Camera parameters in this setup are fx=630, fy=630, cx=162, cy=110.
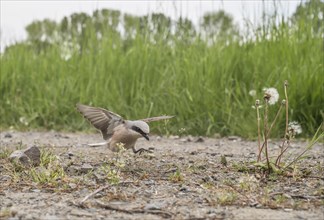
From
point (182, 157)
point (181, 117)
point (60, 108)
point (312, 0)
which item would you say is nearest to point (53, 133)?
point (60, 108)

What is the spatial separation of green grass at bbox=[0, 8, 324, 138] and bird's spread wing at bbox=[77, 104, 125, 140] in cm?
281

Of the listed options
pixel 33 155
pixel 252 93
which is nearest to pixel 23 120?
pixel 252 93

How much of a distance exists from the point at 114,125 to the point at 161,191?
1312mm

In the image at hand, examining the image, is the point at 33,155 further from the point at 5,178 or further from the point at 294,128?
the point at 294,128

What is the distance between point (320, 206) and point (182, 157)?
2060mm

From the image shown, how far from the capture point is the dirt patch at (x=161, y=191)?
3.34 m

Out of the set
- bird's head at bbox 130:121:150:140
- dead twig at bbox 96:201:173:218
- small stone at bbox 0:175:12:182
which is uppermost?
bird's head at bbox 130:121:150:140

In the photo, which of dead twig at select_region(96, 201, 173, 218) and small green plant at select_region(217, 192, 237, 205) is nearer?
dead twig at select_region(96, 201, 173, 218)

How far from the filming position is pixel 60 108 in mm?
8867

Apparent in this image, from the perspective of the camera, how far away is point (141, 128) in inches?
182

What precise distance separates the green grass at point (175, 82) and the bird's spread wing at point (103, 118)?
111 inches

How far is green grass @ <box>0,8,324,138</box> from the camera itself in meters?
7.79

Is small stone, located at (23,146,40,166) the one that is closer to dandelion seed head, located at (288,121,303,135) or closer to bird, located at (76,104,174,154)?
bird, located at (76,104,174,154)

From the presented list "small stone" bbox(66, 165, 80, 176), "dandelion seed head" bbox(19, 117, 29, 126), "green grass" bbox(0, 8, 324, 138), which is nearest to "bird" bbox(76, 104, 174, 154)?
"small stone" bbox(66, 165, 80, 176)
